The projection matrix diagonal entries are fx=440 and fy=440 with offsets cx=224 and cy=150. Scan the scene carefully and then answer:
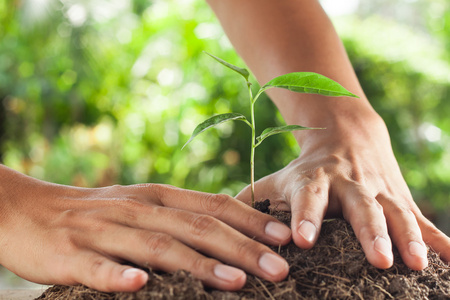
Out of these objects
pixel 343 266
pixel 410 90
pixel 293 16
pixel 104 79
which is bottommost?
pixel 410 90

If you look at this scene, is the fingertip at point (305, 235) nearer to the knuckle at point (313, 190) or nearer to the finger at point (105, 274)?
the knuckle at point (313, 190)

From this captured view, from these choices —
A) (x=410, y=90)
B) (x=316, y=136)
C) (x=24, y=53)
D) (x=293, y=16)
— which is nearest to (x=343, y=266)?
(x=316, y=136)

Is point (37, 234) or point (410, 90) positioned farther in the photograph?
point (410, 90)

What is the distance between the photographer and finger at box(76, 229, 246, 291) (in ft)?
2.13

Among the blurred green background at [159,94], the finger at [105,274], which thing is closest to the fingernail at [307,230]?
the finger at [105,274]

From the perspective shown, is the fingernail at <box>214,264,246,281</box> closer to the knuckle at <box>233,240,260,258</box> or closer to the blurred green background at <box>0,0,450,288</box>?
the knuckle at <box>233,240,260,258</box>

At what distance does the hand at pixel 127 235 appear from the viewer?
0.67 m

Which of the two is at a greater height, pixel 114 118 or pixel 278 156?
pixel 114 118

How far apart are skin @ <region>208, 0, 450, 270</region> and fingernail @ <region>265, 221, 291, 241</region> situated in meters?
0.02

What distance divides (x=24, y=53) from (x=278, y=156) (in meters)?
3.02

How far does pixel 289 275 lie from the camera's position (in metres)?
0.69

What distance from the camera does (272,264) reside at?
0.67 m

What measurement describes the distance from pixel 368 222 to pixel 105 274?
445 mm

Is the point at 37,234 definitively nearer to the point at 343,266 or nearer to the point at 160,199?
the point at 160,199
